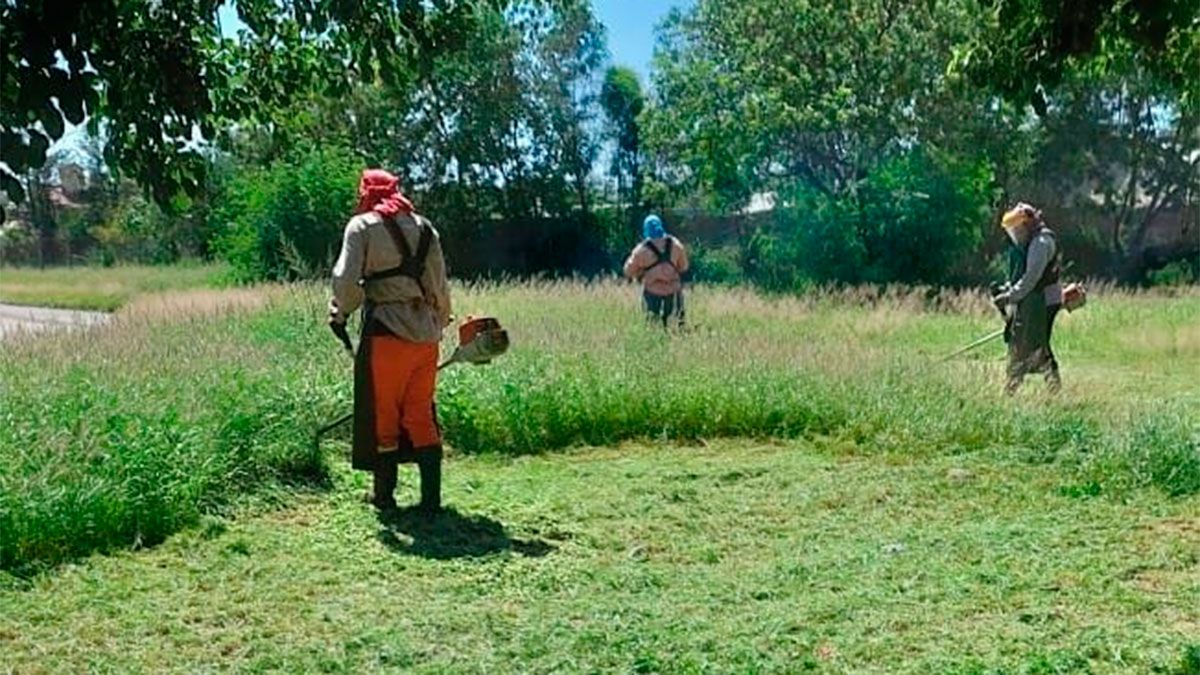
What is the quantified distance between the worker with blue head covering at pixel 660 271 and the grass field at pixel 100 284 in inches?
596

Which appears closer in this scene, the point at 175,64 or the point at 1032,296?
the point at 175,64

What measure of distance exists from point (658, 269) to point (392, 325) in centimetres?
640

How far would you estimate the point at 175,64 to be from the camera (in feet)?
9.18

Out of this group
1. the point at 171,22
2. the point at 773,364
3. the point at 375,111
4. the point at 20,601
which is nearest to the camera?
the point at 171,22

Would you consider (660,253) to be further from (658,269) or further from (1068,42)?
(1068,42)

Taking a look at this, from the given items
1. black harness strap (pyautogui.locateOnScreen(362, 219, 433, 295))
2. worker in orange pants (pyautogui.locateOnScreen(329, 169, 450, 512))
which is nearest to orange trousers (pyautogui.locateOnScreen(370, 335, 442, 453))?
worker in orange pants (pyautogui.locateOnScreen(329, 169, 450, 512))

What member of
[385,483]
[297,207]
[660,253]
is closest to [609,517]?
[385,483]

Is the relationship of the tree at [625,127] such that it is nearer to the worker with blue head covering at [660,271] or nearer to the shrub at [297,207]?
the shrub at [297,207]

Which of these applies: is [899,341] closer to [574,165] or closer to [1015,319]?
[1015,319]

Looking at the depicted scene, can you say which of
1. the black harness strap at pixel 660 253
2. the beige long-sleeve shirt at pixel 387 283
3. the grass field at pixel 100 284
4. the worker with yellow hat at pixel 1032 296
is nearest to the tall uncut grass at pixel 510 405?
the worker with yellow hat at pixel 1032 296

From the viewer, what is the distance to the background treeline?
24.8 metres

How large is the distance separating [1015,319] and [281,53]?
7.46m

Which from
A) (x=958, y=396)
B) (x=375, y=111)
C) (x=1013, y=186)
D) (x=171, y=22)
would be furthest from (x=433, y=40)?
(x=1013, y=186)

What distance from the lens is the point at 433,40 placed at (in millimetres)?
3600
